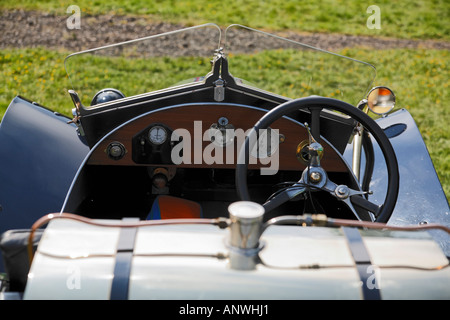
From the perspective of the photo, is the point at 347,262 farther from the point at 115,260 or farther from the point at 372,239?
the point at 115,260

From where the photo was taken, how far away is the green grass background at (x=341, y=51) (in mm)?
5695

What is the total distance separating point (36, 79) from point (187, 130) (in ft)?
12.3

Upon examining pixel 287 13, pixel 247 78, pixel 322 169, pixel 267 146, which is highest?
pixel 287 13

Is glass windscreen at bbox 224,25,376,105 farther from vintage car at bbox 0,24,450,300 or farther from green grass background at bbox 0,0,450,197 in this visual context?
green grass background at bbox 0,0,450,197

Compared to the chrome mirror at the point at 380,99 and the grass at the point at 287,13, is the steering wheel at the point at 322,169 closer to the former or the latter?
the chrome mirror at the point at 380,99

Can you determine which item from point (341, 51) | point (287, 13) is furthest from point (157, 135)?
point (287, 13)

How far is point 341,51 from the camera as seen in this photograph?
24.3ft

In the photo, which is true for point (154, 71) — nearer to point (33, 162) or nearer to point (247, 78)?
point (247, 78)

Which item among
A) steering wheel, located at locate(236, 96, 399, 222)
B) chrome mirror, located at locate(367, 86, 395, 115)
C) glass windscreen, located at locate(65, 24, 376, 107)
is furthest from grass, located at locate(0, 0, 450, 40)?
steering wheel, located at locate(236, 96, 399, 222)

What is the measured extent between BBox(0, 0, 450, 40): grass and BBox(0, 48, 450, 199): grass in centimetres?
118

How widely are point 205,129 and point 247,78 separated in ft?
11.2

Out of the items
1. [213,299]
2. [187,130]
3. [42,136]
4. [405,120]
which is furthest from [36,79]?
[213,299]
